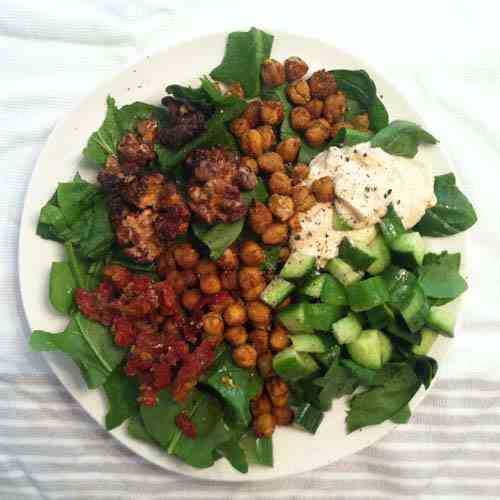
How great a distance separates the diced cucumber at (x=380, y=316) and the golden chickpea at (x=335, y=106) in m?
0.97

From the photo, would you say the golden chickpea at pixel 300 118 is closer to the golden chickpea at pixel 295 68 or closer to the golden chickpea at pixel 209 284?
the golden chickpea at pixel 295 68

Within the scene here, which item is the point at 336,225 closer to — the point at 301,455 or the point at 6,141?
the point at 301,455

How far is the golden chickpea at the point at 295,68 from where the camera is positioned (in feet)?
8.16

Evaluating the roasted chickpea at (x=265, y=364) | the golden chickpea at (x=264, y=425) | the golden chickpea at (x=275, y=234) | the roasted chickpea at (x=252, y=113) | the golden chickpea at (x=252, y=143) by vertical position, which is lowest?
the golden chickpea at (x=264, y=425)

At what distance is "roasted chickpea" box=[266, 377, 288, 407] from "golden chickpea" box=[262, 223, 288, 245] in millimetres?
651

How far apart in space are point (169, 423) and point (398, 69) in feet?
7.50

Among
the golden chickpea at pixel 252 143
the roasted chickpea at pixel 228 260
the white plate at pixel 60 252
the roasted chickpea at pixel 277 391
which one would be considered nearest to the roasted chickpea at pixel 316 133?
the golden chickpea at pixel 252 143

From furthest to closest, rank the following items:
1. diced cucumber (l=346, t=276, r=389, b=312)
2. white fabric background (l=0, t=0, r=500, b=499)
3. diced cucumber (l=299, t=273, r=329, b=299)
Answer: white fabric background (l=0, t=0, r=500, b=499) → diced cucumber (l=299, t=273, r=329, b=299) → diced cucumber (l=346, t=276, r=389, b=312)

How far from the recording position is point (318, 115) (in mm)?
2582

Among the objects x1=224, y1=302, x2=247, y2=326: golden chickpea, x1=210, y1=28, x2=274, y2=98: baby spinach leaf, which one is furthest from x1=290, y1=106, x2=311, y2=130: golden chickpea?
x1=224, y1=302, x2=247, y2=326: golden chickpea

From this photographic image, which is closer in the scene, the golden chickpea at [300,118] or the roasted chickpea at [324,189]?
the roasted chickpea at [324,189]

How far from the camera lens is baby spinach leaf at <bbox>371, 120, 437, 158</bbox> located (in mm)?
2436

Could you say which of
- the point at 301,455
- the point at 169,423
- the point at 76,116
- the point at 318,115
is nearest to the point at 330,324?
the point at 301,455

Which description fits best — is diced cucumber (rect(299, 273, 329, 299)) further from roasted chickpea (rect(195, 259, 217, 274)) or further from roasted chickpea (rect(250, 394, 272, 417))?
roasted chickpea (rect(250, 394, 272, 417))
